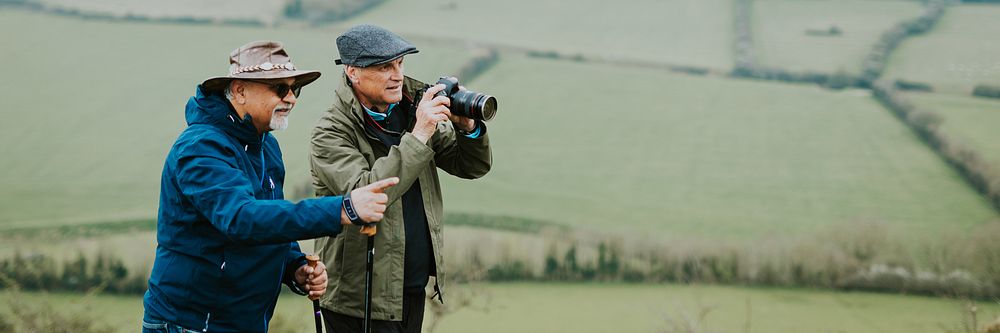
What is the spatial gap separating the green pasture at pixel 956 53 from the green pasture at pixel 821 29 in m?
0.63

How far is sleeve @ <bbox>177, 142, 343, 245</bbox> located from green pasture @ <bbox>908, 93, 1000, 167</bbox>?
969 cm

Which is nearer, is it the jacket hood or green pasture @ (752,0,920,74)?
the jacket hood

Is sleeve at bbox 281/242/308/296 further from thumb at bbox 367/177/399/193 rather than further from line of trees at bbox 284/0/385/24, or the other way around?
line of trees at bbox 284/0/385/24

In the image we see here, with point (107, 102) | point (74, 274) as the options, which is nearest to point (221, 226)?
point (74, 274)

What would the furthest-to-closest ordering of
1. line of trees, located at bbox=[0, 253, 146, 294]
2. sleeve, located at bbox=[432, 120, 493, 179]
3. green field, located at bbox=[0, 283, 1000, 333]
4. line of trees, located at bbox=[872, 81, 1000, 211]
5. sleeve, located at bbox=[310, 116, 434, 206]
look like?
line of trees, located at bbox=[872, 81, 1000, 211] < line of trees, located at bbox=[0, 253, 146, 294] < green field, located at bbox=[0, 283, 1000, 333] < sleeve, located at bbox=[432, 120, 493, 179] < sleeve, located at bbox=[310, 116, 434, 206]

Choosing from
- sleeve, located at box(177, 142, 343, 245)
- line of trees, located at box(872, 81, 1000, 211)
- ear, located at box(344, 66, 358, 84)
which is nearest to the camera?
Answer: sleeve, located at box(177, 142, 343, 245)

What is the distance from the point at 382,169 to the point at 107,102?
45.3 feet

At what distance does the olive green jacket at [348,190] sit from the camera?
2371 millimetres

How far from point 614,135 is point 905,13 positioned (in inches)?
219

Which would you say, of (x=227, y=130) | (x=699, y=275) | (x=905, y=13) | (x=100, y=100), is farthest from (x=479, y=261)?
(x=905, y=13)

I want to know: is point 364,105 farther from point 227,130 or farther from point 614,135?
point 614,135

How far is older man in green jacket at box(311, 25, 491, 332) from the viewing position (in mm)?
2398

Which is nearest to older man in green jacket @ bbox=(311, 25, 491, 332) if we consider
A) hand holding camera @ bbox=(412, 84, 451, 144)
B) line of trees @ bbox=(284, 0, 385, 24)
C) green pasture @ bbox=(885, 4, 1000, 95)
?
hand holding camera @ bbox=(412, 84, 451, 144)

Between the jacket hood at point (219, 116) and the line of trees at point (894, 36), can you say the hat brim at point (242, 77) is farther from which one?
the line of trees at point (894, 36)
